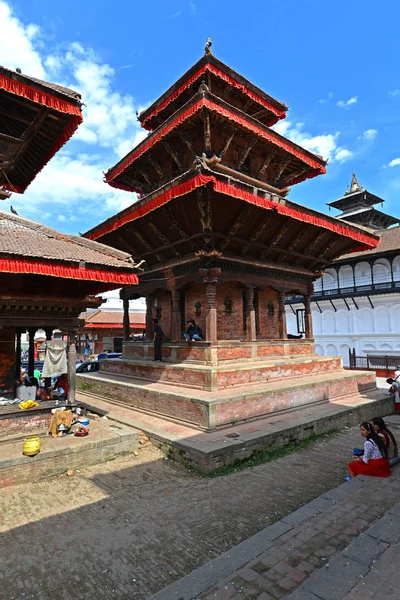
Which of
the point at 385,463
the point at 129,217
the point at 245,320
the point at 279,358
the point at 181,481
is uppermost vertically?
the point at 129,217

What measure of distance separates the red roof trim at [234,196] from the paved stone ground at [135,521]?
6.44 meters

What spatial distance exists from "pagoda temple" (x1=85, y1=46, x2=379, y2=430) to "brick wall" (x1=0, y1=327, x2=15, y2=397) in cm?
350

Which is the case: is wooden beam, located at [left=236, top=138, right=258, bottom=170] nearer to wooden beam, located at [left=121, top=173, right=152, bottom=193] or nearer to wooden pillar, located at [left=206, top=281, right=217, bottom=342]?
wooden beam, located at [left=121, top=173, right=152, bottom=193]

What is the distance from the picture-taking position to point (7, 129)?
676 centimetres

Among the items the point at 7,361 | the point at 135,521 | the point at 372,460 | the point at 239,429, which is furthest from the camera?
the point at 7,361

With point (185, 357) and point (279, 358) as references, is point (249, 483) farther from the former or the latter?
point (279, 358)

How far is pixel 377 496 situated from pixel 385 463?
0.85 m

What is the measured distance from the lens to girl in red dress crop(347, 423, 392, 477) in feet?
18.6

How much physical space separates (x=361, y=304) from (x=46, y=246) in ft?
83.2

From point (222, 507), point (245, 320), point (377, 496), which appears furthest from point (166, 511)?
point (245, 320)

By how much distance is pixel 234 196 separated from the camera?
9.15 meters

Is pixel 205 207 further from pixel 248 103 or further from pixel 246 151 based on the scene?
pixel 248 103

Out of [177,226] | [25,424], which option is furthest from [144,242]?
[25,424]

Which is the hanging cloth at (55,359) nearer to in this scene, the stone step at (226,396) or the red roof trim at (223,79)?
the stone step at (226,396)
